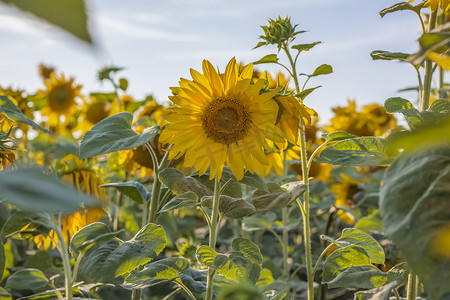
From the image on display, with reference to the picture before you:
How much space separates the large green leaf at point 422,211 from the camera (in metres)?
0.35

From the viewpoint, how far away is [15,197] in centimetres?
12

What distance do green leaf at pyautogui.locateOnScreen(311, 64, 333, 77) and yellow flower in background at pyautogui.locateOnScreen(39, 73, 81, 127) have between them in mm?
2017

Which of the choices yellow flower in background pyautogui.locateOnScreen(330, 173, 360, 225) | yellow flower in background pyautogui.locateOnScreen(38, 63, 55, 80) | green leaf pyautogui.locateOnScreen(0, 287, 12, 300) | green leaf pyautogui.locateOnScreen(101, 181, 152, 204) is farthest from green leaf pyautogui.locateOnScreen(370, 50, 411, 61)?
yellow flower in background pyautogui.locateOnScreen(38, 63, 55, 80)

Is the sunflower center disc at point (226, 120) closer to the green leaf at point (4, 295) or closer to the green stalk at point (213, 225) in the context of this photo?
the green stalk at point (213, 225)

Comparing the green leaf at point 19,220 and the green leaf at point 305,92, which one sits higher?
the green leaf at point 305,92

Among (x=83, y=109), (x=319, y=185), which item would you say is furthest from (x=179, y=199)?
(x=83, y=109)

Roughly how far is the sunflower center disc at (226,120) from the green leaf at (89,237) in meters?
0.24

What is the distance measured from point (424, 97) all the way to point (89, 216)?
74 cm

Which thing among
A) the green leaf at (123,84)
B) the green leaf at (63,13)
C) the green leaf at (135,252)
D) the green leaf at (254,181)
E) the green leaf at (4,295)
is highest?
the green leaf at (123,84)

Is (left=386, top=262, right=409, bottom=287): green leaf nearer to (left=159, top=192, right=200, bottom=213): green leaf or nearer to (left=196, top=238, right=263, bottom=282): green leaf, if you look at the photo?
(left=196, top=238, right=263, bottom=282): green leaf

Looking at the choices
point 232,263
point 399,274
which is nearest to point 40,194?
point 232,263

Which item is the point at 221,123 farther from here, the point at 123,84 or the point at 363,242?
the point at 123,84

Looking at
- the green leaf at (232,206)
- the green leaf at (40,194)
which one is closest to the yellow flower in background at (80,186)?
the green leaf at (232,206)

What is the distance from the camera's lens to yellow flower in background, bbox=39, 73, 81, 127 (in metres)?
2.59
